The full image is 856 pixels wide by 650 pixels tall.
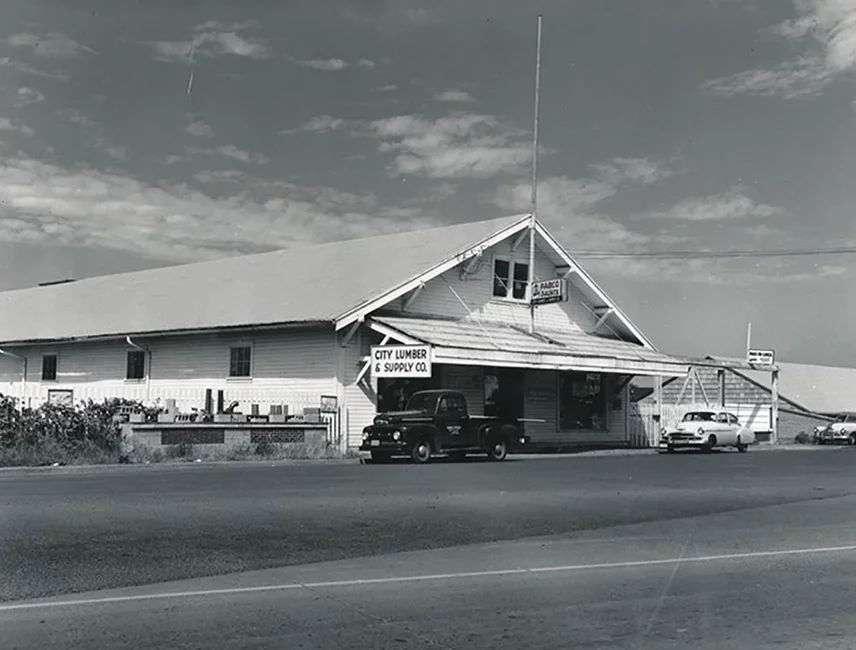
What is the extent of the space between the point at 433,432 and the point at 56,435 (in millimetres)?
8998

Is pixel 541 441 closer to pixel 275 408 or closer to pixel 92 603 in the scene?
pixel 275 408

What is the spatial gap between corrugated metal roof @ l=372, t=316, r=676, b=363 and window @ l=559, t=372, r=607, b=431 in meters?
1.66

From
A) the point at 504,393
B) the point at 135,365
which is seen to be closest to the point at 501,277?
the point at 504,393

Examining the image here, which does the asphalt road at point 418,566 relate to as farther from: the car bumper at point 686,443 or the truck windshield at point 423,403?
the car bumper at point 686,443

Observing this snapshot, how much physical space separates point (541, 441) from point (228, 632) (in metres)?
29.3

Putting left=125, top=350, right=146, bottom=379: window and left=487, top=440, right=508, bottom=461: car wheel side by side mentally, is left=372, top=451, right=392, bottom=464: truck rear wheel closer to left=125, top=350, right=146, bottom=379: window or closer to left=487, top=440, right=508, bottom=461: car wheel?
left=487, top=440, right=508, bottom=461: car wheel

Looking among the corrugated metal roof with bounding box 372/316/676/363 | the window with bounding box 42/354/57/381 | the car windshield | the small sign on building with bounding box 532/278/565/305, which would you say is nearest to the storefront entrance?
the corrugated metal roof with bounding box 372/316/676/363

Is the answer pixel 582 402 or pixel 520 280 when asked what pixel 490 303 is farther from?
pixel 582 402

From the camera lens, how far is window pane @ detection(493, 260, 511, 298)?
114 feet

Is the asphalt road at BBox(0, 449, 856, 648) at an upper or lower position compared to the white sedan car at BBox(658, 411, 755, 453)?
lower

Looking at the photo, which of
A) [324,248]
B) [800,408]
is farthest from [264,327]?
[800,408]

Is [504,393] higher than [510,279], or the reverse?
[510,279]

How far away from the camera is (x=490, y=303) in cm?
3447

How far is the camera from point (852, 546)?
38.0 ft
